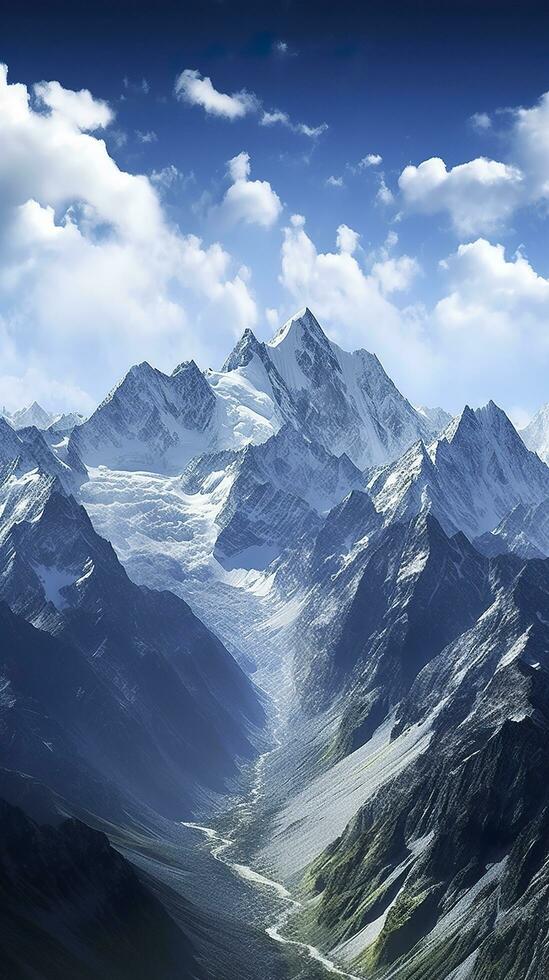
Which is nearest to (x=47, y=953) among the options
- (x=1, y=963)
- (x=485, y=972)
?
(x=1, y=963)

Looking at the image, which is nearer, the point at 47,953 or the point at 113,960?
the point at 47,953

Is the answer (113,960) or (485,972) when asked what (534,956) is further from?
(113,960)

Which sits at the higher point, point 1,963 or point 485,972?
point 1,963

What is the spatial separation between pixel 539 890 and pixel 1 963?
79838 mm

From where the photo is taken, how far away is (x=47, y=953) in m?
187

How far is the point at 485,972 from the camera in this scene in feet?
643

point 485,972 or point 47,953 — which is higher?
point 47,953

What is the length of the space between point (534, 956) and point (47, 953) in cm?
6972

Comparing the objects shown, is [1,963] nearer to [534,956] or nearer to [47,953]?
[47,953]

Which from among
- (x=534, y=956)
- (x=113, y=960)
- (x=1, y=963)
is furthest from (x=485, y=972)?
(x=1, y=963)

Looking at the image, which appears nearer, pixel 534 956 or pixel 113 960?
pixel 534 956

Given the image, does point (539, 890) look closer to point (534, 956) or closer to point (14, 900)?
point (534, 956)

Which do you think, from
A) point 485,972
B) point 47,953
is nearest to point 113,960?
point 47,953

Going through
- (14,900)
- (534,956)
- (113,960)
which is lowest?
(534,956)
